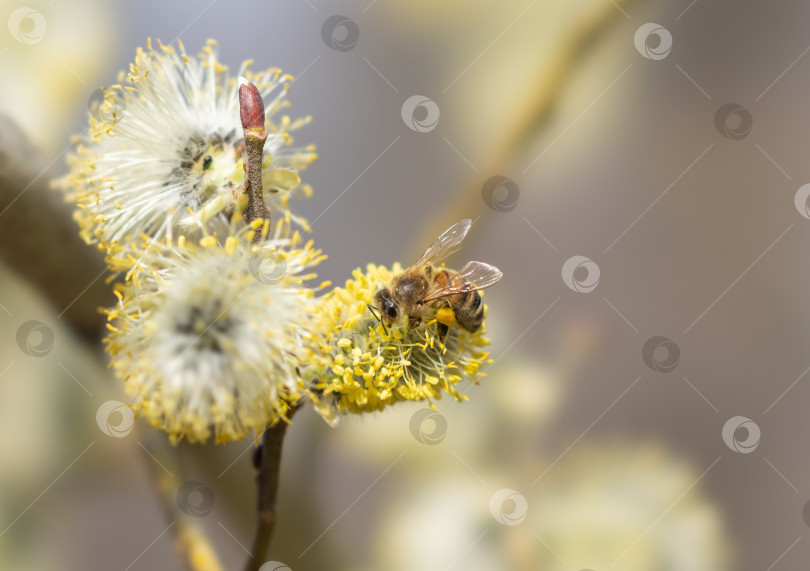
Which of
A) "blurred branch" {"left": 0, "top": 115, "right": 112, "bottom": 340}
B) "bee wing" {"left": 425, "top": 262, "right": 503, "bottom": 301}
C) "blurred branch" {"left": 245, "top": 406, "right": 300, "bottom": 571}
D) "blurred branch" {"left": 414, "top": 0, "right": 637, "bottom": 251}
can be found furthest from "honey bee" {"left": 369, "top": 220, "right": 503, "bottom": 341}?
"blurred branch" {"left": 414, "top": 0, "right": 637, "bottom": 251}

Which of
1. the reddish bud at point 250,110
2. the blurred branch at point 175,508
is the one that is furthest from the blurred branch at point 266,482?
the reddish bud at point 250,110

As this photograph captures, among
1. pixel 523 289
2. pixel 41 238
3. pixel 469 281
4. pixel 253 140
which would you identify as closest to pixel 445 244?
pixel 469 281

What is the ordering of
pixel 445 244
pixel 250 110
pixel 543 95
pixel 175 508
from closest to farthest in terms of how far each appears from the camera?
pixel 250 110 → pixel 445 244 → pixel 175 508 → pixel 543 95

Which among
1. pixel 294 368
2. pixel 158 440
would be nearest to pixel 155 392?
pixel 294 368

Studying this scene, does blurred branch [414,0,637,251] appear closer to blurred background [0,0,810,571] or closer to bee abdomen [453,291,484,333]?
blurred background [0,0,810,571]

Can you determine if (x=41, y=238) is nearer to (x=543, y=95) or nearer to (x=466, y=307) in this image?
(x=466, y=307)

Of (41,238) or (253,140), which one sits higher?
(253,140)

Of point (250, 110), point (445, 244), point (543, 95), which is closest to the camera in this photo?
point (250, 110)

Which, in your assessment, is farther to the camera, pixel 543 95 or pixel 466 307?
pixel 543 95

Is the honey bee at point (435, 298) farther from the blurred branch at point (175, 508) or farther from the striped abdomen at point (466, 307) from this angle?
the blurred branch at point (175, 508)
